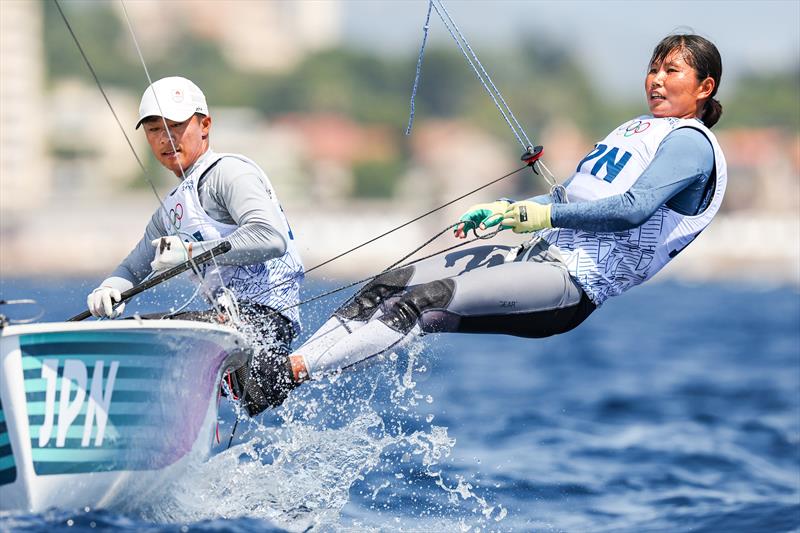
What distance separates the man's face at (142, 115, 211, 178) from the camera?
4641 mm

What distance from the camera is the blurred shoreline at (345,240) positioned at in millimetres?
57094

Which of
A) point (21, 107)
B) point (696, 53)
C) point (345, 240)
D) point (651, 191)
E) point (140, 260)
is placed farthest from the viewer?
point (21, 107)

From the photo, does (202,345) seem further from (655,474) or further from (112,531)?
(655,474)

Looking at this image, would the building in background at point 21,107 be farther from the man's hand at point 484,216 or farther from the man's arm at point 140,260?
the man's hand at point 484,216

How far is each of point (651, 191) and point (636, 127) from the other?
397 mm

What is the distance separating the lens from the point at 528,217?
14.5ft

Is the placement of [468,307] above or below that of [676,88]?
below

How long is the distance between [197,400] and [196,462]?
0.24 m

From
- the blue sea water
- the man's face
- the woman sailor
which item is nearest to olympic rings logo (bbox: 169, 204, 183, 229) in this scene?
the man's face

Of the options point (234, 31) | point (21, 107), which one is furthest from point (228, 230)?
point (234, 31)

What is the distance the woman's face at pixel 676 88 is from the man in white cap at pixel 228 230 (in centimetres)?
136

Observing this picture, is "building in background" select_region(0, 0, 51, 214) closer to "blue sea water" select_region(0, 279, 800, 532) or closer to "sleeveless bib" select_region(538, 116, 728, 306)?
"blue sea water" select_region(0, 279, 800, 532)

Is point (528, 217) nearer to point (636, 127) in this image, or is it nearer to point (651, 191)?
point (651, 191)

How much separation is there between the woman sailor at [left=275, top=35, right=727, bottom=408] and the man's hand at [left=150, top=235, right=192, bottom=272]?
49 centimetres
